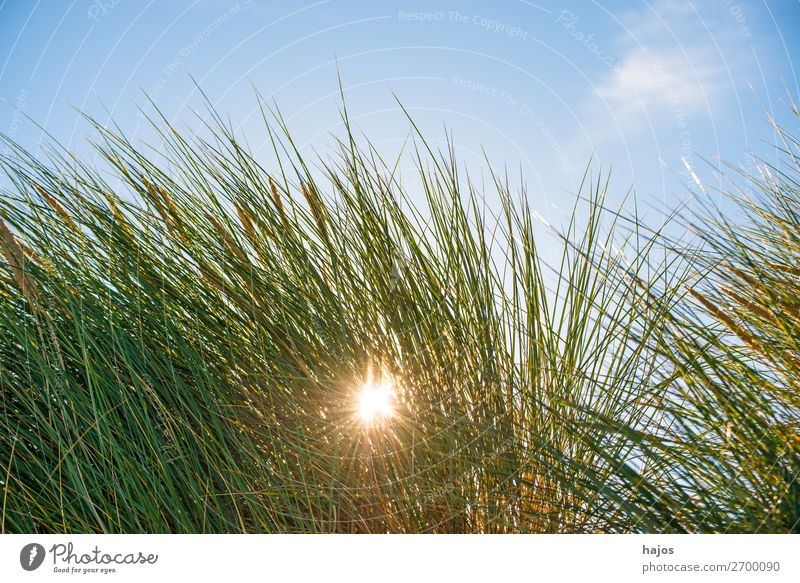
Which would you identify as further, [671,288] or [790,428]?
[671,288]

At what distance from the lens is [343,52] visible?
4.39 feet

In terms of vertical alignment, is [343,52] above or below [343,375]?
above

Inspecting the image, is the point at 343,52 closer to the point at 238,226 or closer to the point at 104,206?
the point at 238,226

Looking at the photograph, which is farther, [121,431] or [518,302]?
[518,302]

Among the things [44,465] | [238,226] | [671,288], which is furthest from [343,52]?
[44,465]

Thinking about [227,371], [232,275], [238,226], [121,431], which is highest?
[238,226]

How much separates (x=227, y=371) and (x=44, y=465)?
33 cm
